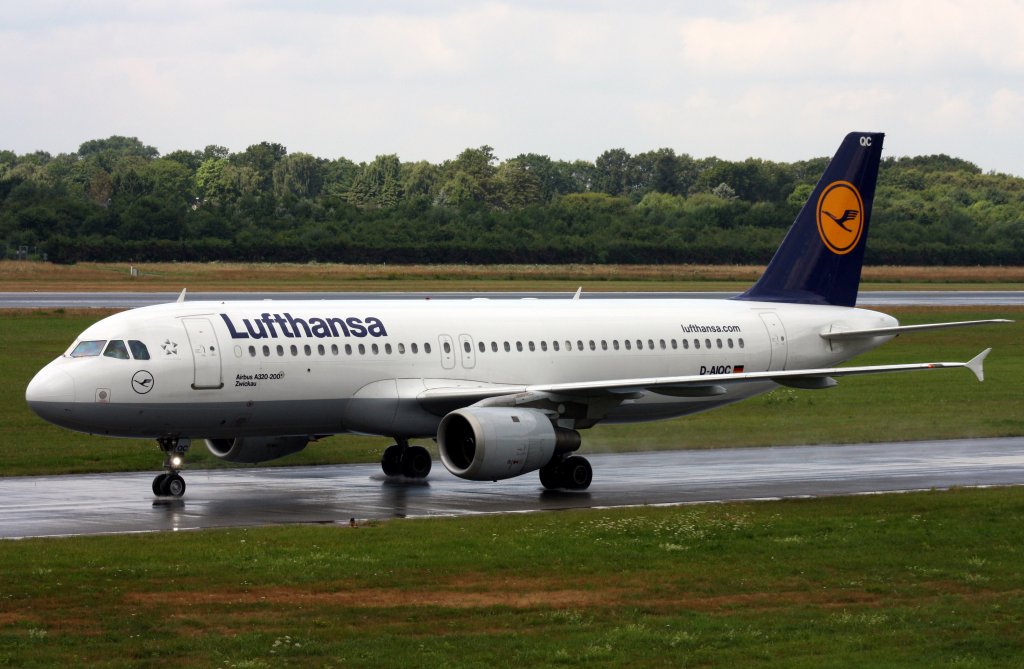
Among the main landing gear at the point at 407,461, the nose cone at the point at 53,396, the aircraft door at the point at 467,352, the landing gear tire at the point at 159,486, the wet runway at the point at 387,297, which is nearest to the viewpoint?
the nose cone at the point at 53,396

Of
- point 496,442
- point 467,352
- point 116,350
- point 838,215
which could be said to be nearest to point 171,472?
point 116,350

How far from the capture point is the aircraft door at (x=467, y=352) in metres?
33.9

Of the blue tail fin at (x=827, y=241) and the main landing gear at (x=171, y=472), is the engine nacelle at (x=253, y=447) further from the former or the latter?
the blue tail fin at (x=827, y=241)

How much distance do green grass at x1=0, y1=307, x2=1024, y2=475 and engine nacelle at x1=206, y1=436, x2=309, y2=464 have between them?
296 cm

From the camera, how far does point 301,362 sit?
31766 millimetres

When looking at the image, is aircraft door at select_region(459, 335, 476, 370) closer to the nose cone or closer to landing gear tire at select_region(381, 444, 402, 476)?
landing gear tire at select_region(381, 444, 402, 476)

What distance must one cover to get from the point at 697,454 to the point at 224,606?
2108cm

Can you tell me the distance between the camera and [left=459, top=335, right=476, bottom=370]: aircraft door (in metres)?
33.9

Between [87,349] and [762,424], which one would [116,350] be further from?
[762,424]

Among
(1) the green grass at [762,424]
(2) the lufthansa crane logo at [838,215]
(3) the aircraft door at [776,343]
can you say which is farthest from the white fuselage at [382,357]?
(1) the green grass at [762,424]

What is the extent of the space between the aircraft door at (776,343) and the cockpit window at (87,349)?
52.7 ft

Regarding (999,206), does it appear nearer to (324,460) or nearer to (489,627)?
(324,460)

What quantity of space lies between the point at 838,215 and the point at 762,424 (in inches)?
299

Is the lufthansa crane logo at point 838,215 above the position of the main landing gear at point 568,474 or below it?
above
